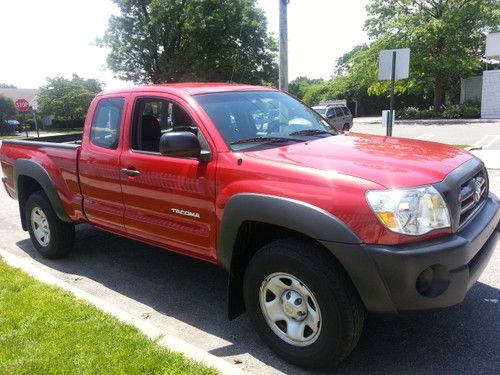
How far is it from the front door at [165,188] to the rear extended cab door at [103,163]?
0.45 ft

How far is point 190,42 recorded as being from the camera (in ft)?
119

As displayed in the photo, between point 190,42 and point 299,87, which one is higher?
point 190,42

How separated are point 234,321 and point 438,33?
1244 inches

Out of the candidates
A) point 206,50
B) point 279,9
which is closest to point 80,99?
point 206,50

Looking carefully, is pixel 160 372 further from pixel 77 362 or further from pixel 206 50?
pixel 206 50

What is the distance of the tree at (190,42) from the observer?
3566 centimetres

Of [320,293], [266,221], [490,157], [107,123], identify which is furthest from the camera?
[490,157]

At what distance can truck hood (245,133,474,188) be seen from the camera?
2.82 m

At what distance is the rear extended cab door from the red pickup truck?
2 cm

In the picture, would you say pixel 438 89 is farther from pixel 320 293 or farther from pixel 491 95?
pixel 320 293

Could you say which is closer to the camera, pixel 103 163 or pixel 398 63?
pixel 103 163

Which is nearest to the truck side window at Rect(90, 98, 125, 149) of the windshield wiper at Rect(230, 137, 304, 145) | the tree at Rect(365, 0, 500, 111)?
the windshield wiper at Rect(230, 137, 304, 145)

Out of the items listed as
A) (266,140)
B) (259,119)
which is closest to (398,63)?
(259,119)

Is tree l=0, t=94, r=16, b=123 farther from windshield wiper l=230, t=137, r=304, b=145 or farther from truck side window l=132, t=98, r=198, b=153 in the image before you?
windshield wiper l=230, t=137, r=304, b=145
